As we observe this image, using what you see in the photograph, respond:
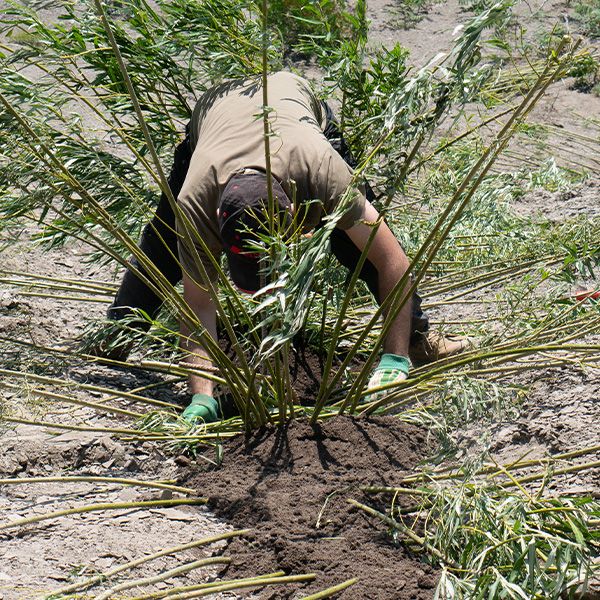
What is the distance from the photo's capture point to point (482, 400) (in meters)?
2.57

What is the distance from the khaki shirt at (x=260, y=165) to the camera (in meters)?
2.96

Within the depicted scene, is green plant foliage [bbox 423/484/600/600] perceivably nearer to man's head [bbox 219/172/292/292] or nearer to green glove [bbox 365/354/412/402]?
green glove [bbox 365/354/412/402]

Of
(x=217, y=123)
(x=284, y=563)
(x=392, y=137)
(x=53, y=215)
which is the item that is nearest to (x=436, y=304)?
(x=217, y=123)

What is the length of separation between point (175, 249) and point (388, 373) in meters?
1.04

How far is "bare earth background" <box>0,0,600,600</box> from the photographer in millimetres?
2393

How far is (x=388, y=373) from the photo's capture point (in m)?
3.06

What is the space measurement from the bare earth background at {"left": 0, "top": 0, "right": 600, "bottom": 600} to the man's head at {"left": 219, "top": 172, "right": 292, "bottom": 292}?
0.57m

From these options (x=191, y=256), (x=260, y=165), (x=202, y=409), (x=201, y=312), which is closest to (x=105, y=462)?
(x=202, y=409)

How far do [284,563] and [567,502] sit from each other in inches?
26.3

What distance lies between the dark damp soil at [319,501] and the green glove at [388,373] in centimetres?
9

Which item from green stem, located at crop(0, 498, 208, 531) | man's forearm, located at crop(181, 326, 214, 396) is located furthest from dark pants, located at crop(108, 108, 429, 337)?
green stem, located at crop(0, 498, 208, 531)

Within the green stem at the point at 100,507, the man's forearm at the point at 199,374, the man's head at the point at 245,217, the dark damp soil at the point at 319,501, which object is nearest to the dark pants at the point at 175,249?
the man's forearm at the point at 199,374

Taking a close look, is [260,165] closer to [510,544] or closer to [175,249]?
[175,249]

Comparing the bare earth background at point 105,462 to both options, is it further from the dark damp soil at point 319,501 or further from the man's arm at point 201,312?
the man's arm at point 201,312
